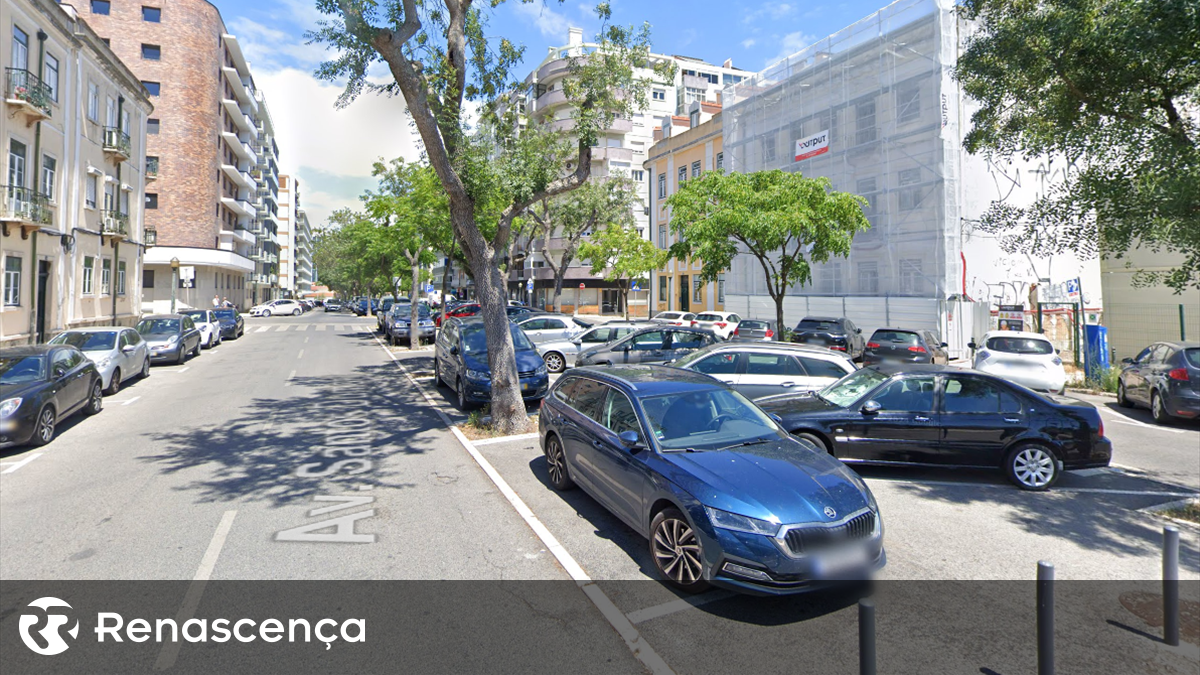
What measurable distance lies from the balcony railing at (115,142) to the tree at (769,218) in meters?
24.6

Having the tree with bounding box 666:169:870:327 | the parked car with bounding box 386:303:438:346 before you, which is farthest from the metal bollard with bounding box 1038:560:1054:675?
the parked car with bounding box 386:303:438:346

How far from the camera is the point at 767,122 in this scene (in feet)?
108

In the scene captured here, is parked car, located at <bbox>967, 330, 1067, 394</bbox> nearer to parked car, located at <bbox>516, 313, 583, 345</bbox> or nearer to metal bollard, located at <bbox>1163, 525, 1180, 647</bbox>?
metal bollard, located at <bbox>1163, 525, 1180, 647</bbox>

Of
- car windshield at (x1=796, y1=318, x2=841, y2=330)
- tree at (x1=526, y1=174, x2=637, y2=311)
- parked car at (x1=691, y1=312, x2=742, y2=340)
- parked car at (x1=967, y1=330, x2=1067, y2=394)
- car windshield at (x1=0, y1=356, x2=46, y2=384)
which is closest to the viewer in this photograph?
car windshield at (x1=0, y1=356, x2=46, y2=384)

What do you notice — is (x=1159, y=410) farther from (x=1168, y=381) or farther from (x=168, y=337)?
(x=168, y=337)

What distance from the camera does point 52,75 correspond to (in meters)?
22.1

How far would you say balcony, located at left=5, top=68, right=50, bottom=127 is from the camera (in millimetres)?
19031

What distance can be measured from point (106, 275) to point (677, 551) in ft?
105

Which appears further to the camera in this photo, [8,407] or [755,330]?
[755,330]

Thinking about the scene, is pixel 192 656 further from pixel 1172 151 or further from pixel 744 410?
pixel 1172 151

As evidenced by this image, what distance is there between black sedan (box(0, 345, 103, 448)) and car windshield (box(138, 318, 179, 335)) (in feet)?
31.6

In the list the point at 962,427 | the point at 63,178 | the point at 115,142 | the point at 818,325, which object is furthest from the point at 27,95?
the point at 962,427

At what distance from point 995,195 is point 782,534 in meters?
25.4

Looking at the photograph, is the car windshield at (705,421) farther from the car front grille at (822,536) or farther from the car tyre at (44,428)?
the car tyre at (44,428)
